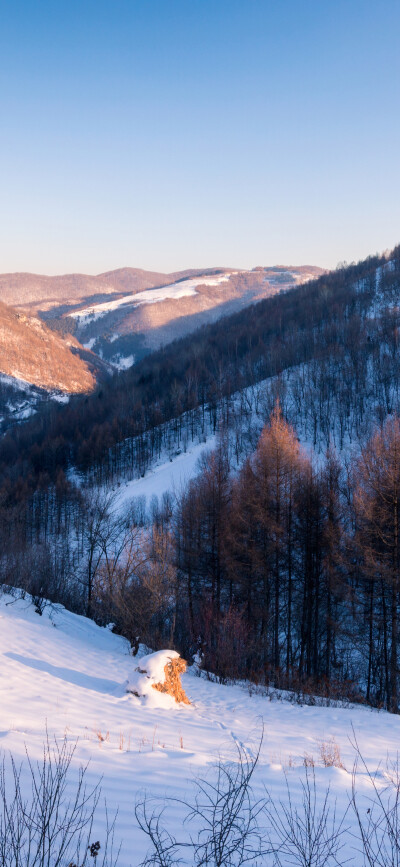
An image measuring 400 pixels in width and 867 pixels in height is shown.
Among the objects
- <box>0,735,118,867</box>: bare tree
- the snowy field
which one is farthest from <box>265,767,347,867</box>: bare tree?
<box>0,735,118,867</box>: bare tree

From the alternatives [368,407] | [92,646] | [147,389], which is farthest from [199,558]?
[147,389]

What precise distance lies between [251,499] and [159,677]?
449 inches

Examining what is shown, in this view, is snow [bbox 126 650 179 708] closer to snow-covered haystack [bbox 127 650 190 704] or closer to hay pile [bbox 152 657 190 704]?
snow-covered haystack [bbox 127 650 190 704]

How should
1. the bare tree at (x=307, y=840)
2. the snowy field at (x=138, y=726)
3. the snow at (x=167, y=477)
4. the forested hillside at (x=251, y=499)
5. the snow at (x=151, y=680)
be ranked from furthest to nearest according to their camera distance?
the snow at (x=167, y=477) → the forested hillside at (x=251, y=499) → the snow at (x=151, y=680) → the snowy field at (x=138, y=726) → the bare tree at (x=307, y=840)

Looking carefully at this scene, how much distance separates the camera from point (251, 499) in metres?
21.2

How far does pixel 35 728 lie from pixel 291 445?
55.8 ft

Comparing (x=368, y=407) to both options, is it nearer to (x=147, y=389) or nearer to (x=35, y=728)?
(x=147, y=389)

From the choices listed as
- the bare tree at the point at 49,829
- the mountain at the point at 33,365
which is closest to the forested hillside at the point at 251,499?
the bare tree at the point at 49,829

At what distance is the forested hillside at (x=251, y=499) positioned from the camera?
18.6 metres

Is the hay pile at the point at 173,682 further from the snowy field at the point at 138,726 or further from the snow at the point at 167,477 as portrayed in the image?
the snow at the point at 167,477

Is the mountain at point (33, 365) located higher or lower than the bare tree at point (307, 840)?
higher

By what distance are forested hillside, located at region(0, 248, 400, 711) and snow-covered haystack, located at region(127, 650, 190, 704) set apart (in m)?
5.37

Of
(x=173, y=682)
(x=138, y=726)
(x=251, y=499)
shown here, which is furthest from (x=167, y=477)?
(x=138, y=726)

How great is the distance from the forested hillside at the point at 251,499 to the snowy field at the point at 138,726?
3.90m
